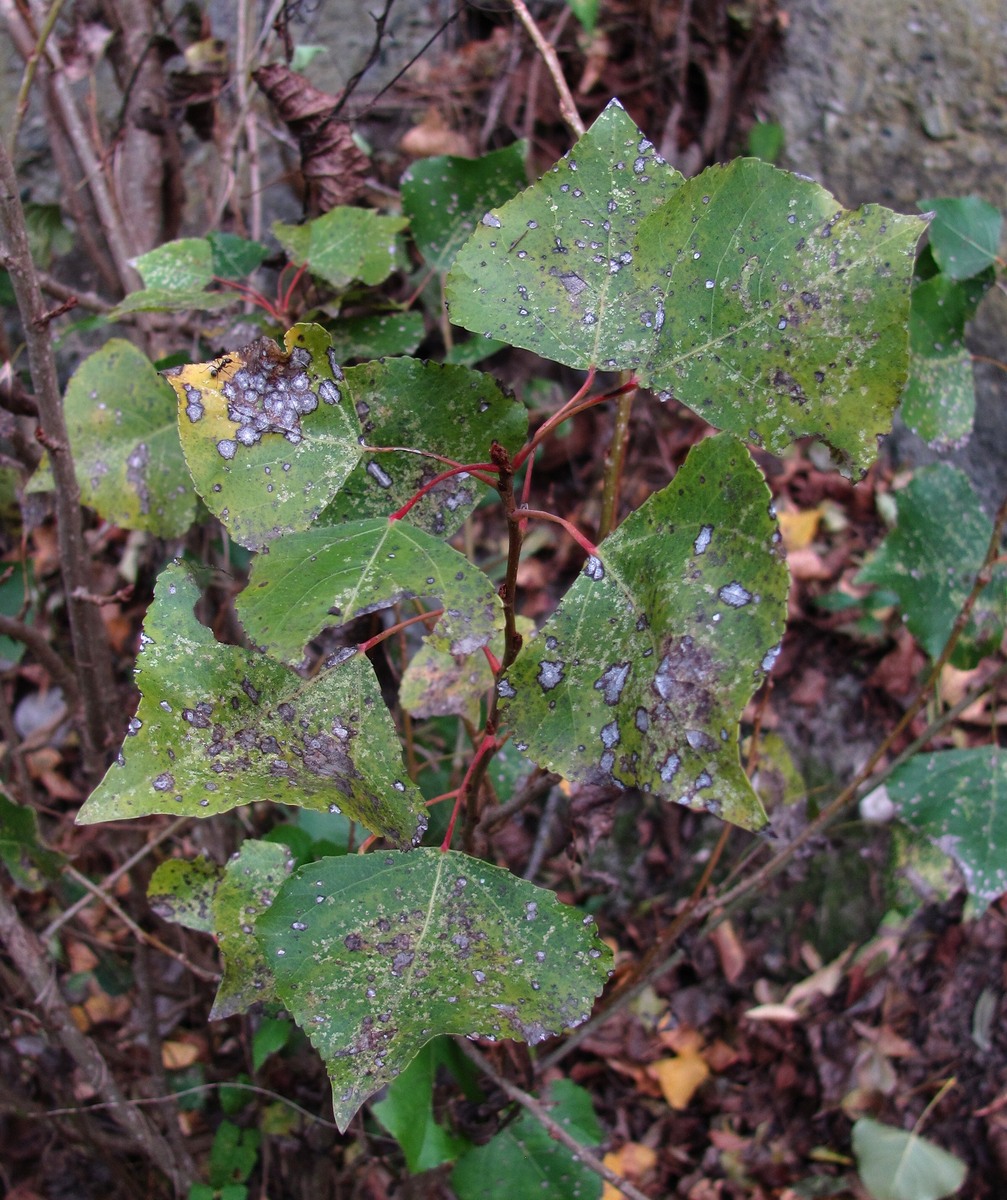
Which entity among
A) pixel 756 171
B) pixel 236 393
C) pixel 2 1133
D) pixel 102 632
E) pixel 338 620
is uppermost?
pixel 756 171

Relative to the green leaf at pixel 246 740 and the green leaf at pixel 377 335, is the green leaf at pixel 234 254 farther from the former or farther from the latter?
the green leaf at pixel 246 740

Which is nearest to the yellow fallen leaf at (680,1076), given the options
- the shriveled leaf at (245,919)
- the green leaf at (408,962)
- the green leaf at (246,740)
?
the shriveled leaf at (245,919)

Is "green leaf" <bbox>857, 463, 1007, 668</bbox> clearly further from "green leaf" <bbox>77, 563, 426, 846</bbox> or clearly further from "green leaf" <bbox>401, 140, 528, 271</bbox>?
"green leaf" <bbox>77, 563, 426, 846</bbox>

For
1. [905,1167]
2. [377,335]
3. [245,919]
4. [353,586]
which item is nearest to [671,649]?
[353,586]

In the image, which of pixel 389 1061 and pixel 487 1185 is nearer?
pixel 389 1061

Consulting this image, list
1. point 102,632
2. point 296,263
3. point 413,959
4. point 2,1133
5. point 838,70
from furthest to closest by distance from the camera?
point 838,70 → point 2,1133 → point 102,632 → point 296,263 → point 413,959

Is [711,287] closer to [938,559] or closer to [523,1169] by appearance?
[938,559]

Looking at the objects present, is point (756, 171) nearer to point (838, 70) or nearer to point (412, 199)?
point (412, 199)

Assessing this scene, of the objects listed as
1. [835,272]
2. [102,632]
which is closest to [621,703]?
[835,272]
